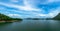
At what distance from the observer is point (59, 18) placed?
504 feet

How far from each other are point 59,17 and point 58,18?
4.03 m

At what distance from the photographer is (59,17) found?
152 meters

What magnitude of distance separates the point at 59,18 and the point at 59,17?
1963mm

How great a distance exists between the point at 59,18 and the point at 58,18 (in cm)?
249

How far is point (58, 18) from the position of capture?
156 m
